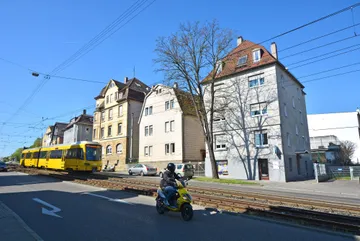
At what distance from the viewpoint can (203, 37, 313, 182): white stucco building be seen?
2450cm

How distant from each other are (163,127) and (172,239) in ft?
98.3

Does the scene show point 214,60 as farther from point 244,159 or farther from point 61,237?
point 61,237

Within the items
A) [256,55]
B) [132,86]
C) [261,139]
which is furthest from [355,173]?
[132,86]

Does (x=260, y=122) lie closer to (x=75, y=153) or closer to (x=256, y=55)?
(x=256, y=55)

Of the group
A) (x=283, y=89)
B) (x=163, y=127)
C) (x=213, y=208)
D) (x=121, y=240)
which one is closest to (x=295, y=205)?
(x=213, y=208)

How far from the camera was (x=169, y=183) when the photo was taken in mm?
7695

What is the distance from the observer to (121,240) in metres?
5.46

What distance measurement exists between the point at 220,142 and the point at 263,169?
5948mm

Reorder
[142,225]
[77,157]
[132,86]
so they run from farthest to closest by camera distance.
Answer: [132,86], [77,157], [142,225]

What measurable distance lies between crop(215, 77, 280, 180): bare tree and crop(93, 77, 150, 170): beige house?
1748 centimetres

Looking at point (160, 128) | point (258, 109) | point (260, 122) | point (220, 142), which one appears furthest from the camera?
point (160, 128)

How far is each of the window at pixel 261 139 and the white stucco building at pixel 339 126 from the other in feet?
104

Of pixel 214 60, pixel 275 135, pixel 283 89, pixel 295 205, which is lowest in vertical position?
pixel 295 205

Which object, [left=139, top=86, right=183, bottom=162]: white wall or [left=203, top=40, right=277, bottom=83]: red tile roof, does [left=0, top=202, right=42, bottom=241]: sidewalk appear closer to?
[left=203, top=40, right=277, bottom=83]: red tile roof
